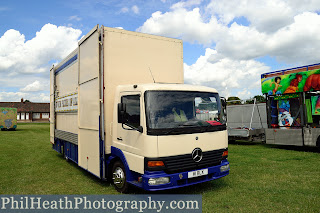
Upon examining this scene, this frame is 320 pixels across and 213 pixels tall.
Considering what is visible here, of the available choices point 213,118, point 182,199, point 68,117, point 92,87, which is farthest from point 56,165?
point 213,118

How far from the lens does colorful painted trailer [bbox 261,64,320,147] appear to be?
11.2m

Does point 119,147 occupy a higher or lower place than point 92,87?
lower

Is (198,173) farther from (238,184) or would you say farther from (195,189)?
(238,184)

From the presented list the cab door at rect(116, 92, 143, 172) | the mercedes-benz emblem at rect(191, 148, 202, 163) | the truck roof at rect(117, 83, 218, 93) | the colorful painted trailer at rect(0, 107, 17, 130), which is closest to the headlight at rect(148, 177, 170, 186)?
the cab door at rect(116, 92, 143, 172)

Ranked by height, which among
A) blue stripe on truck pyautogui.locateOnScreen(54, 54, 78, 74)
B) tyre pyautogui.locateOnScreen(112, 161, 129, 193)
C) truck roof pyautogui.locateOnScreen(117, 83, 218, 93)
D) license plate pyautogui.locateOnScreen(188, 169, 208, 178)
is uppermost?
blue stripe on truck pyautogui.locateOnScreen(54, 54, 78, 74)

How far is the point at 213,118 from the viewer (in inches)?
216

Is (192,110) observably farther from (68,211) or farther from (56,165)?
(56,165)

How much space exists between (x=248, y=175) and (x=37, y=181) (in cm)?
586

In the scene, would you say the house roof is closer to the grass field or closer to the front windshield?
the grass field

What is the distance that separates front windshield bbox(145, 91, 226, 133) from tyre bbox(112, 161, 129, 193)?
146 centimetres

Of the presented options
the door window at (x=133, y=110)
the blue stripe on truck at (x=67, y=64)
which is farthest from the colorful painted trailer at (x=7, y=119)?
the door window at (x=133, y=110)

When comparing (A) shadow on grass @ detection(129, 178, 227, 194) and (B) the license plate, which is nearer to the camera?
(B) the license plate

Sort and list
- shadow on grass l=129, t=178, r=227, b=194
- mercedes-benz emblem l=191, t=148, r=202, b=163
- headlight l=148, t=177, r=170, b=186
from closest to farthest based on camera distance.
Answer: headlight l=148, t=177, r=170, b=186 < mercedes-benz emblem l=191, t=148, r=202, b=163 < shadow on grass l=129, t=178, r=227, b=194

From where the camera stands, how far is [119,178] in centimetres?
567
